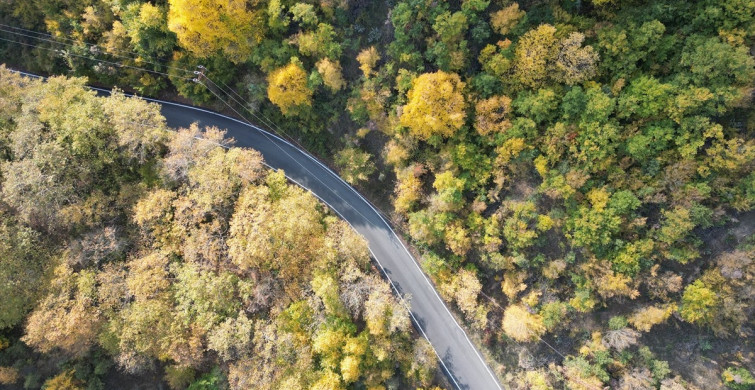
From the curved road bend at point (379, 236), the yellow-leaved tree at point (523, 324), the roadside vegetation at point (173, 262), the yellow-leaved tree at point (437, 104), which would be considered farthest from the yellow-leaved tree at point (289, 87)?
the yellow-leaved tree at point (523, 324)

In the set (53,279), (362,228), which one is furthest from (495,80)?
Result: (53,279)

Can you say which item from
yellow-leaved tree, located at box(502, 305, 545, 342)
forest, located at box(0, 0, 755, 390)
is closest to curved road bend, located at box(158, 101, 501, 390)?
forest, located at box(0, 0, 755, 390)

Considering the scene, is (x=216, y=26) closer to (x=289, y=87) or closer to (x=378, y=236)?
(x=289, y=87)

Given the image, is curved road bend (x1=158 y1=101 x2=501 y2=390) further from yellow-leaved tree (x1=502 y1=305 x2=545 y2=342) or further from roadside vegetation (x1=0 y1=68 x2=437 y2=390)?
yellow-leaved tree (x1=502 y1=305 x2=545 y2=342)

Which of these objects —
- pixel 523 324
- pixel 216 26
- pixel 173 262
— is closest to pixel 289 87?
pixel 216 26

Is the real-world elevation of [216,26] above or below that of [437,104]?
above

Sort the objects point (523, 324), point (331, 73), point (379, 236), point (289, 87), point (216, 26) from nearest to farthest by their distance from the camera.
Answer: point (523, 324)
point (216, 26)
point (331, 73)
point (289, 87)
point (379, 236)
